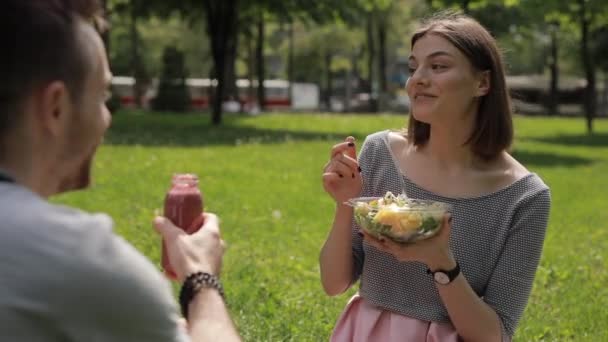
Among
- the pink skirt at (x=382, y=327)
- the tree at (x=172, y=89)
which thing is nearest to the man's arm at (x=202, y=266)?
the pink skirt at (x=382, y=327)

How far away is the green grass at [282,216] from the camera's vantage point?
583 cm

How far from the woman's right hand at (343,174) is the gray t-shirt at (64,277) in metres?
1.60

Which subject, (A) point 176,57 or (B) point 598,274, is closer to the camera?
(B) point 598,274

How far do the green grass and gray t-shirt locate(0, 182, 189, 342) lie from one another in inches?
144

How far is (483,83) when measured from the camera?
3221mm

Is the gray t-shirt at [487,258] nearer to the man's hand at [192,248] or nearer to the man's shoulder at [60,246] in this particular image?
the man's hand at [192,248]

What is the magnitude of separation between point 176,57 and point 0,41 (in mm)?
32964

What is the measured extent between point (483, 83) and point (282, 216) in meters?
6.42

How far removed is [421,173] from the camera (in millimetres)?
3332

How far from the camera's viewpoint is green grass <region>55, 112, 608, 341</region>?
5832 millimetres

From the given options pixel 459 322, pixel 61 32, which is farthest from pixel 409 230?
pixel 61 32

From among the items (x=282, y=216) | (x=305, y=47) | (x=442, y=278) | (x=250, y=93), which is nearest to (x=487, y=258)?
(x=442, y=278)

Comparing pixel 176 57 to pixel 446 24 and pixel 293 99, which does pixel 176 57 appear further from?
pixel 446 24

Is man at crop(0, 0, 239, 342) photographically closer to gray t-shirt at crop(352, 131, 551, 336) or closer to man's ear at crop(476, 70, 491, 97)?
gray t-shirt at crop(352, 131, 551, 336)
